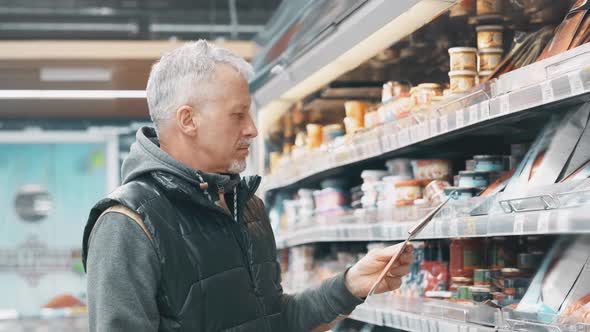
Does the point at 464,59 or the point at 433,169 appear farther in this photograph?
the point at 433,169

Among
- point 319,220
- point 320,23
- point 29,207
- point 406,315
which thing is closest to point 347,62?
point 320,23

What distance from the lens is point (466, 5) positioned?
8.86ft

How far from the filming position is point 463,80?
8.72 feet

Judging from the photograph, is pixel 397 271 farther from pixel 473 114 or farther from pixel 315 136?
pixel 315 136

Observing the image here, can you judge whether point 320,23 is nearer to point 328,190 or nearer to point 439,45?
point 439,45

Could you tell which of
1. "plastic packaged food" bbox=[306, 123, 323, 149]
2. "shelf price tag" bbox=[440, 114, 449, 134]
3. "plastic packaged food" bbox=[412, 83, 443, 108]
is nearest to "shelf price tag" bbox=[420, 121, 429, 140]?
"shelf price tag" bbox=[440, 114, 449, 134]

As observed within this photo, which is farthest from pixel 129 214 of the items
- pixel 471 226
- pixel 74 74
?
pixel 74 74

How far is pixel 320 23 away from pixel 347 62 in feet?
0.74

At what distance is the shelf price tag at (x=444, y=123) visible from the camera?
2469 mm

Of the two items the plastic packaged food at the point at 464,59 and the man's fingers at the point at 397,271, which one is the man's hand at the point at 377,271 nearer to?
the man's fingers at the point at 397,271

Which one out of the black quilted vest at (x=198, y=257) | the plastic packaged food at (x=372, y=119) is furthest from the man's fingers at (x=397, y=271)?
the plastic packaged food at (x=372, y=119)

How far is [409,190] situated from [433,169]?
10cm

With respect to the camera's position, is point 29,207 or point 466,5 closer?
point 466,5

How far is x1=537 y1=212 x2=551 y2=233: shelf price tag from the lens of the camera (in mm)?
1834
